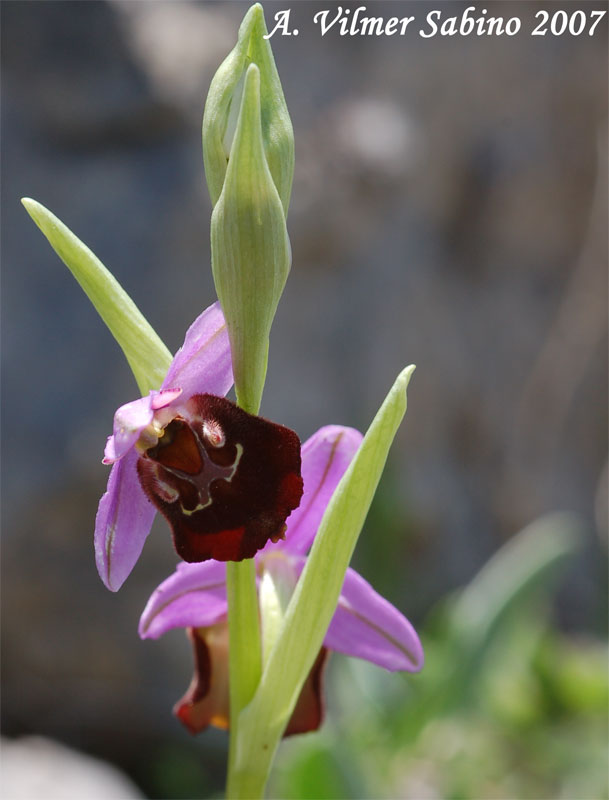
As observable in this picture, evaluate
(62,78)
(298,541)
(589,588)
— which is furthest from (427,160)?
(298,541)

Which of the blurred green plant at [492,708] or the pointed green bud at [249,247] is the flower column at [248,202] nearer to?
the pointed green bud at [249,247]

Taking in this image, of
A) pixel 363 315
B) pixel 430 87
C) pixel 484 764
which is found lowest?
pixel 484 764

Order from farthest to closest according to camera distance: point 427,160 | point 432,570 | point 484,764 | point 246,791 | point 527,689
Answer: point 427,160 → point 432,570 → point 527,689 → point 484,764 → point 246,791

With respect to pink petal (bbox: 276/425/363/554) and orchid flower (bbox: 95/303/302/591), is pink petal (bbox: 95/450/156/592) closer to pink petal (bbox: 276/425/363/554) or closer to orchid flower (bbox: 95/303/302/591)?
orchid flower (bbox: 95/303/302/591)

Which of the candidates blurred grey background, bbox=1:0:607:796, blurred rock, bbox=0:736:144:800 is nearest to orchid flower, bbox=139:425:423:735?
blurred rock, bbox=0:736:144:800

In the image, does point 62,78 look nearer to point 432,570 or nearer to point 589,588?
point 432,570

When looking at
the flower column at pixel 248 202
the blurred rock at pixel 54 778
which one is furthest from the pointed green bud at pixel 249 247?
the blurred rock at pixel 54 778
